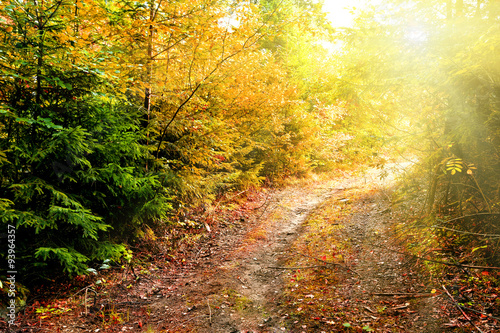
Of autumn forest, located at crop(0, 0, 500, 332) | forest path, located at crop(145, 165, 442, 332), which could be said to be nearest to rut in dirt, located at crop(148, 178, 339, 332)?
forest path, located at crop(145, 165, 442, 332)

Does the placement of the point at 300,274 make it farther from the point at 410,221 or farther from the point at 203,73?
the point at 203,73

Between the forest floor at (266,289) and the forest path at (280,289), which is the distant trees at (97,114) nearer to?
the forest floor at (266,289)

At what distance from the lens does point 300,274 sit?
21.0 feet

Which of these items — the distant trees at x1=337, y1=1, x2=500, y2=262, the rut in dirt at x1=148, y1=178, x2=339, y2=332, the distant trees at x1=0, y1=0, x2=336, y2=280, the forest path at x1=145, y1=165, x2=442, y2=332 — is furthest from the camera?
the rut in dirt at x1=148, y1=178, x2=339, y2=332

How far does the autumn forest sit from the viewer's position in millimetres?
4289

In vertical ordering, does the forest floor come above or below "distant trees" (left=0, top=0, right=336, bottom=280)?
below

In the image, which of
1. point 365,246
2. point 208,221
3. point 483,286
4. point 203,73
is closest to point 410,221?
point 365,246

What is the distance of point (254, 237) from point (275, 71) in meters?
8.46

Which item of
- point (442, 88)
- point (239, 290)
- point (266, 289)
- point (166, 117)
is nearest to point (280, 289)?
point (266, 289)

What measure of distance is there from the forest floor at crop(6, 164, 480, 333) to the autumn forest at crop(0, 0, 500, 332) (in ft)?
1.43

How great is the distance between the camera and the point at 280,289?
5887 mm

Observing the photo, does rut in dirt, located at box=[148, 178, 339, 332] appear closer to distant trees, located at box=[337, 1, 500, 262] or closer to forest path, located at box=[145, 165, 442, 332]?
forest path, located at box=[145, 165, 442, 332]

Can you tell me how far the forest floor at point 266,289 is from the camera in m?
4.43

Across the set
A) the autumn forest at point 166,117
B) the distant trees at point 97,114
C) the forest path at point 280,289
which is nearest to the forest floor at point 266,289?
the forest path at point 280,289
